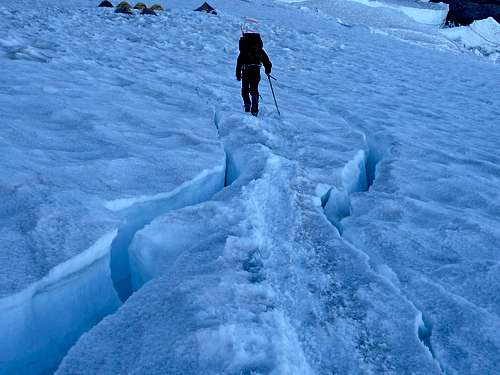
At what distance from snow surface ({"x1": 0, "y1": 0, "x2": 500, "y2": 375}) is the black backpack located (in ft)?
2.11

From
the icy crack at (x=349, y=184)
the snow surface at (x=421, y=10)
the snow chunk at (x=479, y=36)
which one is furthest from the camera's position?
the snow surface at (x=421, y=10)

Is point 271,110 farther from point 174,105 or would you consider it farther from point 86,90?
point 86,90

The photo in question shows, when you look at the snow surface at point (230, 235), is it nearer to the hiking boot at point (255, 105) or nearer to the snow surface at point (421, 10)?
the hiking boot at point (255, 105)

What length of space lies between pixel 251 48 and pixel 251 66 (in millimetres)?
215

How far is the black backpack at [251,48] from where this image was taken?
4793 millimetres

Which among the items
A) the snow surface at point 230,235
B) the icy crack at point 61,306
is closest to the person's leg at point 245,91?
the snow surface at point 230,235

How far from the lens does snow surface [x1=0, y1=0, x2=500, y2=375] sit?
1675 mm

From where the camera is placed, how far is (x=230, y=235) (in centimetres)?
225

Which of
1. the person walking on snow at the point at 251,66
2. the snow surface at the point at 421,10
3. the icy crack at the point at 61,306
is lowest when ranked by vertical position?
the icy crack at the point at 61,306

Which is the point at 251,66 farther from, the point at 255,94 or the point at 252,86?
the point at 255,94

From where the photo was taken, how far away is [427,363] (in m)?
1.70

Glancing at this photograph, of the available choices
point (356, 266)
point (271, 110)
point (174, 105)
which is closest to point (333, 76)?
point (271, 110)

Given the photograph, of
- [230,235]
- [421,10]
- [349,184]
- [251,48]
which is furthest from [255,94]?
[421,10]

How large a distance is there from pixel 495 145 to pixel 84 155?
5.05m
